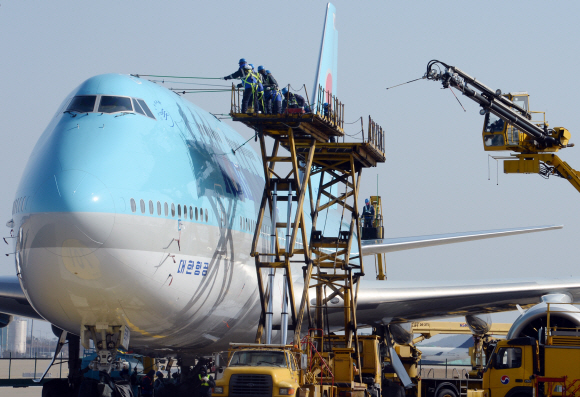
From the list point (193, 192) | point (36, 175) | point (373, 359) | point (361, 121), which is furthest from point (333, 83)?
point (36, 175)

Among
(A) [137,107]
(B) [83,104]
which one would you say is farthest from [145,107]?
(B) [83,104]

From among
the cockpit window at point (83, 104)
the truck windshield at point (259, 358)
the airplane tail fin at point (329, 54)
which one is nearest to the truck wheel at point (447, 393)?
the airplane tail fin at point (329, 54)

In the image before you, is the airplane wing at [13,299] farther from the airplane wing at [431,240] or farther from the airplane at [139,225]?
the airplane wing at [431,240]

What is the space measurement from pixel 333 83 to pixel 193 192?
645 inches

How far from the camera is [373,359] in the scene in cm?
1880

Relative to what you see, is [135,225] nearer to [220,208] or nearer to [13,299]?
[220,208]

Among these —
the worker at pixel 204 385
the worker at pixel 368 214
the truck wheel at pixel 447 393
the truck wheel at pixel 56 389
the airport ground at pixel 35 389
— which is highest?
the worker at pixel 368 214

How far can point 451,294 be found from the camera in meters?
19.7

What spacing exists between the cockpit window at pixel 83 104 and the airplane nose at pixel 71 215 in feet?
6.69

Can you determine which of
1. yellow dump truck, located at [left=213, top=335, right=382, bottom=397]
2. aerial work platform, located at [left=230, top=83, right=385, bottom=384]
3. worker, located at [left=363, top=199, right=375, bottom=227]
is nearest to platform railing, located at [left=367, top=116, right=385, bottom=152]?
aerial work platform, located at [left=230, top=83, right=385, bottom=384]

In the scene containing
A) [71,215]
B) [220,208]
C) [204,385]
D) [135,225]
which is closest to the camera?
[71,215]

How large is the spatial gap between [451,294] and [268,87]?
741 cm

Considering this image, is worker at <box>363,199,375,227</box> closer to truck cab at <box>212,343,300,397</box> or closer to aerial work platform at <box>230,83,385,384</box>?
aerial work platform at <box>230,83,385,384</box>

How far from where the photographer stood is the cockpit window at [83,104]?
13.2 meters
